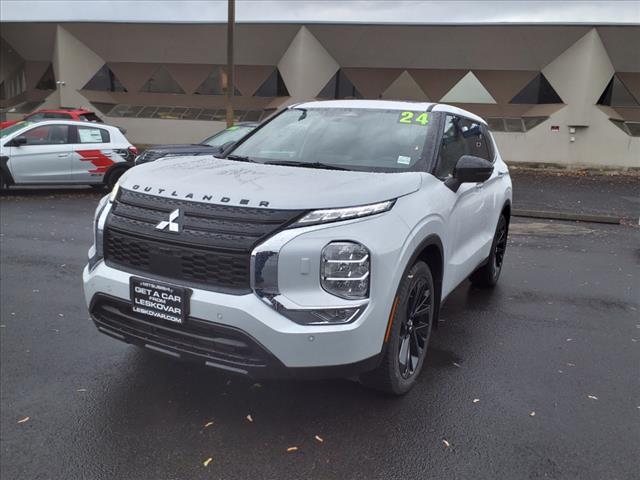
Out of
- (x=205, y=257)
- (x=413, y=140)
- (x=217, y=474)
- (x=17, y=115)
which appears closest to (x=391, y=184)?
(x=413, y=140)

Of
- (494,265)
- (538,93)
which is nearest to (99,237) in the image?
(494,265)

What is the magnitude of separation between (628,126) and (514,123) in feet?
13.0

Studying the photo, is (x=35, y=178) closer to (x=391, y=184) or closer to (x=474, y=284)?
(x=474, y=284)

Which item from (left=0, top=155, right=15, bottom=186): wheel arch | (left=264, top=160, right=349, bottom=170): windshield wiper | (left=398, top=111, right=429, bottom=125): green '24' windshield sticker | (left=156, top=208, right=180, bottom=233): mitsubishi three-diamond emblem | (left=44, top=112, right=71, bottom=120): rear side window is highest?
(left=398, top=111, right=429, bottom=125): green '24' windshield sticker

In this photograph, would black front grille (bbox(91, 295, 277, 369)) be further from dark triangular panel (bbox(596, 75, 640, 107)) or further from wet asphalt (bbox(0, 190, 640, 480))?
dark triangular panel (bbox(596, 75, 640, 107))

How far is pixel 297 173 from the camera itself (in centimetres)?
339

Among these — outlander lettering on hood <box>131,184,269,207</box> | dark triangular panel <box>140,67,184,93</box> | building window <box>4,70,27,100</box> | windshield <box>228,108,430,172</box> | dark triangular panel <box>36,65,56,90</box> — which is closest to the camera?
outlander lettering on hood <box>131,184,269,207</box>

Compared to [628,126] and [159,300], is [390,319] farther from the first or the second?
[628,126]

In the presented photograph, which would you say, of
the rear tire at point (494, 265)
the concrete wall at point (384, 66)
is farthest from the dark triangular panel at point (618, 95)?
the rear tire at point (494, 265)

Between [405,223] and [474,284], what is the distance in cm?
319

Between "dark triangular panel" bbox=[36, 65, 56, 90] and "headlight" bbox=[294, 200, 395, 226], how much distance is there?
26.8 meters

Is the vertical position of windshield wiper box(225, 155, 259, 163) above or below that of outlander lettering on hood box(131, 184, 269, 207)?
above

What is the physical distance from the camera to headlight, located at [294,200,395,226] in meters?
2.76

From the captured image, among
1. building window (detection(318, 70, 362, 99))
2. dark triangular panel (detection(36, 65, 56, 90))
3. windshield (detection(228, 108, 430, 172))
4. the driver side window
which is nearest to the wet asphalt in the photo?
the driver side window
